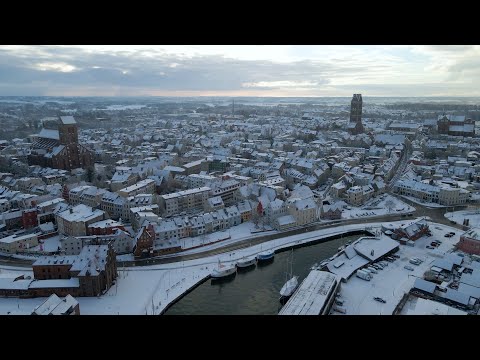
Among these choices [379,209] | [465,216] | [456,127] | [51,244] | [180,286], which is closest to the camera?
[180,286]

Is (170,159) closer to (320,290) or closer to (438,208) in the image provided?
(438,208)

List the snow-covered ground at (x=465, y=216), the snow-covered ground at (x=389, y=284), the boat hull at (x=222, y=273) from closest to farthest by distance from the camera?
1. the snow-covered ground at (x=389, y=284)
2. the boat hull at (x=222, y=273)
3. the snow-covered ground at (x=465, y=216)

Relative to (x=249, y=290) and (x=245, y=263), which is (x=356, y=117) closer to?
(x=245, y=263)

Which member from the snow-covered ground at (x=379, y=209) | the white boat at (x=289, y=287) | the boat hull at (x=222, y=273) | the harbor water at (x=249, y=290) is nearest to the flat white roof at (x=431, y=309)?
the white boat at (x=289, y=287)

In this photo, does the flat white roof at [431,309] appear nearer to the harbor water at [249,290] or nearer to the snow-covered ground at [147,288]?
the harbor water at [249,290]

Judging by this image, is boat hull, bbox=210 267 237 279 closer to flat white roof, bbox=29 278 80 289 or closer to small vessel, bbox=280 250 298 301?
small vessel, bbox=280 250 298 301

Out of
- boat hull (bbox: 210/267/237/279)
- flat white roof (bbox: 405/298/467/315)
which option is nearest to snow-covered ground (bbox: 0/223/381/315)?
boat hull (bbox: 210/267/237/279)

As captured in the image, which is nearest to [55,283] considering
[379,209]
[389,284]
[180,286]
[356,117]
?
[180,286]
